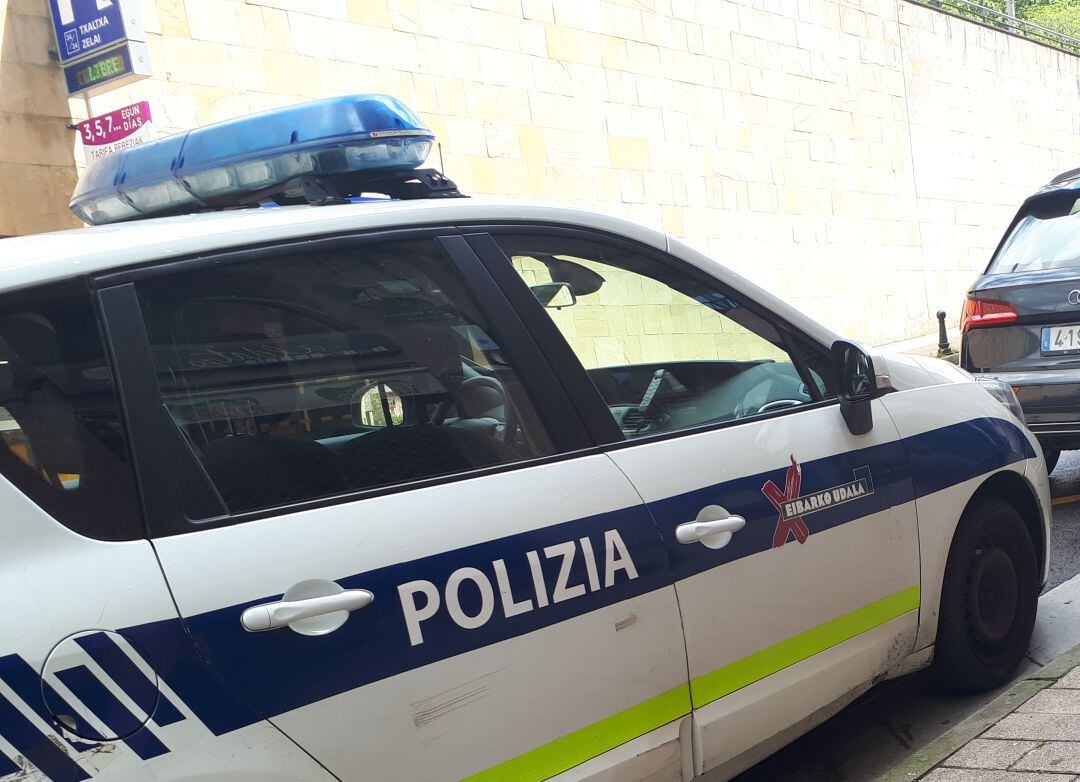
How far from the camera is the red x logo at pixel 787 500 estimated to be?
8.68 feet

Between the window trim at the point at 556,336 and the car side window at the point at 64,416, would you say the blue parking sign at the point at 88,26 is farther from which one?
the car side window at the point at 64,416

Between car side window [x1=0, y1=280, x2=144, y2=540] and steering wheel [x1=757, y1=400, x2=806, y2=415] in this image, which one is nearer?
car side window [x1=0, y1=280, x2=144, y2=540]

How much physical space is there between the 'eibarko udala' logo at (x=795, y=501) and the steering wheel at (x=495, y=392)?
2.25 feet

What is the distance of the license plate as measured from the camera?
217 inches

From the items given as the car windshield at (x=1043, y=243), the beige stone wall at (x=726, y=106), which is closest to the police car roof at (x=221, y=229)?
the car windshield at (x=1043, y=243)

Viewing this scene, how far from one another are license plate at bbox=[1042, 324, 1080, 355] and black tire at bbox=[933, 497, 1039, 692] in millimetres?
2243

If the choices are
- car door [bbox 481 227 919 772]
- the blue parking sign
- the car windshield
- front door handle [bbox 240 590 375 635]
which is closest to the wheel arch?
car door [bbox 481 227 919 772]

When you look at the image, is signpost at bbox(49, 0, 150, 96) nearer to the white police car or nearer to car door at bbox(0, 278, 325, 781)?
the white police car

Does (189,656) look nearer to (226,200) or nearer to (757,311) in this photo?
(226,200)

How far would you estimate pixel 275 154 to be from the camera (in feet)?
7.86

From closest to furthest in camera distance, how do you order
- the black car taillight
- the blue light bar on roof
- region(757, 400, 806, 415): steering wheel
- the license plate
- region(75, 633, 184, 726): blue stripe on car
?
region(75, 633, 184, 726): blue stripe on car → the blue light bar on roof → region(757, 400, 806, 415): steering wheel → the license plate → the black car taillight

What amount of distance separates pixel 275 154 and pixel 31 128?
729 cm

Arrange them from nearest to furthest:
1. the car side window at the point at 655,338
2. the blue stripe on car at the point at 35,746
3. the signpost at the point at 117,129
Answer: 1. the blue stripe on car at the point at 35,746
2. the car side window at the point at 655,338
3. the signpost at the point at 117,129

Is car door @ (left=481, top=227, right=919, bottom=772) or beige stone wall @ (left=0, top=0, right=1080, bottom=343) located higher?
beige stone wall @ (left=0, top=0, right=1080, bottom=343)
